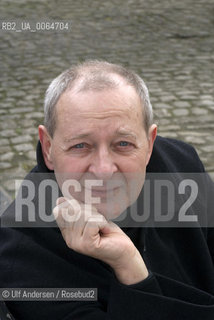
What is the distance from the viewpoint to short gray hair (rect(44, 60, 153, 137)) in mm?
1938

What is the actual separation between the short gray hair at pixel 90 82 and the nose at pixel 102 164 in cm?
22

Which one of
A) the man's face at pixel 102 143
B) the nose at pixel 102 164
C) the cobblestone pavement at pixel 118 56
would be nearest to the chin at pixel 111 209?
the man's face at pixel 102 143

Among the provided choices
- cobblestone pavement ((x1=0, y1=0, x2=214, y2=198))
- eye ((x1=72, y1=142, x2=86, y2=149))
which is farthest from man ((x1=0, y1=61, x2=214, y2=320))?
cobblestone pavement ((x1=0, y1=0, x2=214, y2=198))

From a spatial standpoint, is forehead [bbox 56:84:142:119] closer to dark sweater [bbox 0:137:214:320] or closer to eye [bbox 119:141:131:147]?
eye [bbox 119:141:131:147]

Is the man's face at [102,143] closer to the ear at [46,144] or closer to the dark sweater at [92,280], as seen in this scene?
the ear at [46,144]

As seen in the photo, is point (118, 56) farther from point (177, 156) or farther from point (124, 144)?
point (124, 144)

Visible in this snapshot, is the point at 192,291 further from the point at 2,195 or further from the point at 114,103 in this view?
the point at 2,195

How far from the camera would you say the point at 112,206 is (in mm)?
2031

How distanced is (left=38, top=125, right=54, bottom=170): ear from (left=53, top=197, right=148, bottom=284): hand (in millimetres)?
Result: 238

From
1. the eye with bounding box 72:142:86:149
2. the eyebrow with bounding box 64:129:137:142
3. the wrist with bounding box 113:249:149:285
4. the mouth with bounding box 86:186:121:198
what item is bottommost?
the wrist with bounding box 113:249:149:285

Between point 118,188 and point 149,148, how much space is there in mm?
274

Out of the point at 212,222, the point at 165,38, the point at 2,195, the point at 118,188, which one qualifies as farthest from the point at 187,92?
the point at 118,188

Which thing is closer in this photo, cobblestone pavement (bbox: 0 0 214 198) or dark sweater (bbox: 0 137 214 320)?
dark sweater (bbox: 0 137 214 320)

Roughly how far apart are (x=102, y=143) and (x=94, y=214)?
28cm
